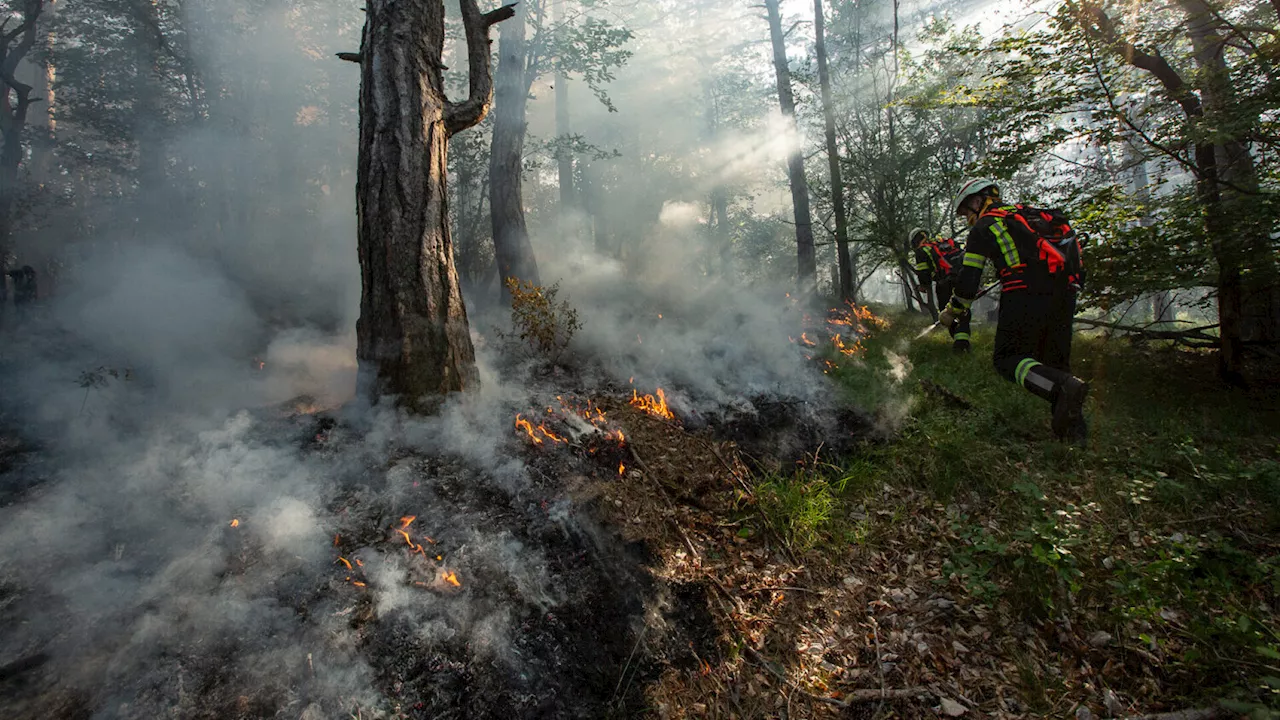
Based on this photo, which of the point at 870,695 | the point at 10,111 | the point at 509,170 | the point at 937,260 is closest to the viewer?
the point at 870,695

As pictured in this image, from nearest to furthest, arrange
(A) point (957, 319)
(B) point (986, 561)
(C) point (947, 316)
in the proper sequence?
(B) point (986, 561) → (C) point (947, 316) → (A) point (957, 319)

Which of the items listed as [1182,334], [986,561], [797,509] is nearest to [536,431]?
[797,509]

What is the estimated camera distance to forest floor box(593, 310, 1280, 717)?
8.91 ft

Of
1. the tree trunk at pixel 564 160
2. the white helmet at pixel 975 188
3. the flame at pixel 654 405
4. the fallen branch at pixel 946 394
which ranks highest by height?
the tree trunk at pixel 564 160

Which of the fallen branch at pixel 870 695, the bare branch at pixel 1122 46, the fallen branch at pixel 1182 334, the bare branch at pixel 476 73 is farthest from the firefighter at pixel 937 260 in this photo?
the bare branch at pixel 476 73

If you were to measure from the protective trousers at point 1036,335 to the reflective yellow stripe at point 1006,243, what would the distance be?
0.98 feet

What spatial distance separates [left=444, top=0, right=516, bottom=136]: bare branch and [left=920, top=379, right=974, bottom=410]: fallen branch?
218 inches

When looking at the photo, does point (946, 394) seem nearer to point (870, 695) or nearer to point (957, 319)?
point (957, 319)

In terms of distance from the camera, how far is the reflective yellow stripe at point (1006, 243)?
15.0ft

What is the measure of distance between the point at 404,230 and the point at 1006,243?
5.13 m

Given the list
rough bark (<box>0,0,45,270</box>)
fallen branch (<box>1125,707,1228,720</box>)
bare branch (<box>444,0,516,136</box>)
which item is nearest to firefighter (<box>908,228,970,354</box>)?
fallen branch (<box>1125,707,1228,720</box>)

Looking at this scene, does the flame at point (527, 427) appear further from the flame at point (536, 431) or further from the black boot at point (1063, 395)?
the black boot at point (1063, 395)

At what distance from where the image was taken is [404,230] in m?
4.41

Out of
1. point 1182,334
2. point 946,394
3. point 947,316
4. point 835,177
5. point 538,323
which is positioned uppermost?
point 835,177
